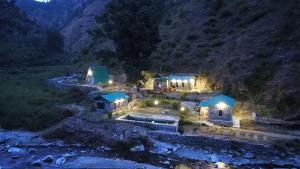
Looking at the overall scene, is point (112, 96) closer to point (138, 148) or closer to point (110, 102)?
point (110, 102)

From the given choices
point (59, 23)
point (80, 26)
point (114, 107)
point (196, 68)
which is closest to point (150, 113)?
point (114, 107)

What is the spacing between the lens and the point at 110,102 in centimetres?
3438

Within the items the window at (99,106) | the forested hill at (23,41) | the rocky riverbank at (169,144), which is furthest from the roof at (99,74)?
the forested hill at (23,41)

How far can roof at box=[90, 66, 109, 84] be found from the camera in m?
46.5

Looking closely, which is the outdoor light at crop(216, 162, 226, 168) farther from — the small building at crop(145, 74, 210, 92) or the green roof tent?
the green roof tent

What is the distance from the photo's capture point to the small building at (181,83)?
1781 inches

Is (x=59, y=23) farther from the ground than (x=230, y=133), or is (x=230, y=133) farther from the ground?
(x=59, y=23)

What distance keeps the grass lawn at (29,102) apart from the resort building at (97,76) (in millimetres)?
5096

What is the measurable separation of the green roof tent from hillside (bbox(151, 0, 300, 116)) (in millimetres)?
12185

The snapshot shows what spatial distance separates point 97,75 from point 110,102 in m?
13.5

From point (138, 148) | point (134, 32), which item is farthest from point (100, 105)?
point (134, 32)

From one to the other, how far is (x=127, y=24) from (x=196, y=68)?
1664 cm

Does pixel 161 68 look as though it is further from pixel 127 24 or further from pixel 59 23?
pixel 59 23

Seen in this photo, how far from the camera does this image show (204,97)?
40.3 metres
